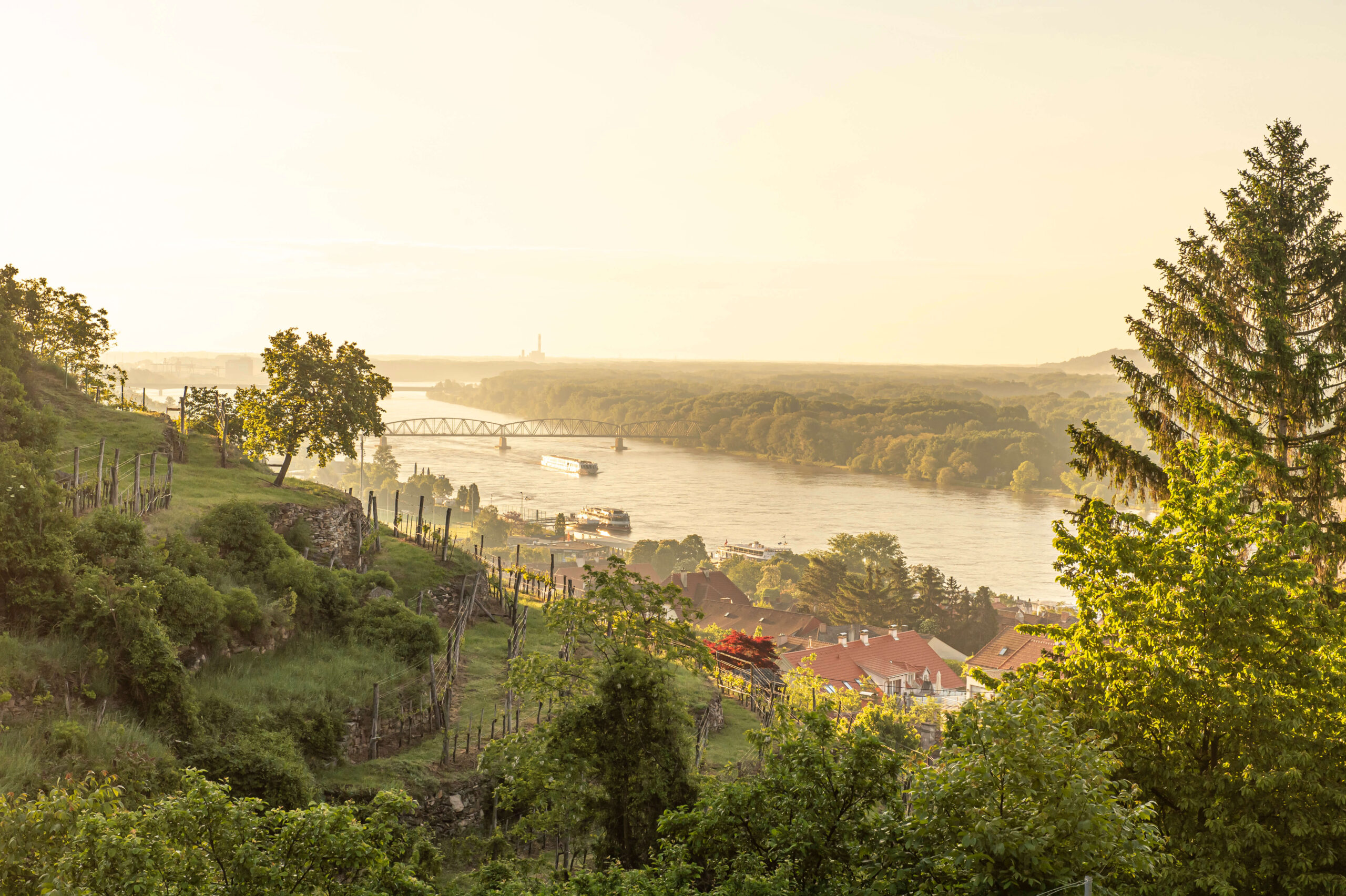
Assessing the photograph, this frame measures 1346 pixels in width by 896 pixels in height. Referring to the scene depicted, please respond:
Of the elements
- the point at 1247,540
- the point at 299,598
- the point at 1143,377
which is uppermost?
the point at 1143,377

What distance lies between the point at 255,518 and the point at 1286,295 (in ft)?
75.8

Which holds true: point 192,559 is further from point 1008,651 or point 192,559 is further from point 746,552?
point 746,552

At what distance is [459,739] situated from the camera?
19.5 metres

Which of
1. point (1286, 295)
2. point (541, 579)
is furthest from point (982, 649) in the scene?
point (1286, 295)

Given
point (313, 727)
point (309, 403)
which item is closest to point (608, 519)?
point (309, 403)

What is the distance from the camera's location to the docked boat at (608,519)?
107m

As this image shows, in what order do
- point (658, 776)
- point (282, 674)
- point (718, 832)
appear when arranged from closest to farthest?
point (718, 832)
point (658, 776)
point (282, 674)

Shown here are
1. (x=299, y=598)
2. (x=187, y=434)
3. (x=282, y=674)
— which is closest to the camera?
(x=282, y=674)

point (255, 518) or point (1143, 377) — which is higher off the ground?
point (1143, 377)

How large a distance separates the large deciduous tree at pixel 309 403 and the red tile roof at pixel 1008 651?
40.7 metres

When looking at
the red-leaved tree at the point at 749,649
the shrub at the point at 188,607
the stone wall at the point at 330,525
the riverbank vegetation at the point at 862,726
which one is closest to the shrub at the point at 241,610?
the riverbank vegetation at the point at 862,726

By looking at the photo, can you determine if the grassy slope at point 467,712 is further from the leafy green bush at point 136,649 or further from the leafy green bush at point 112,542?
the leafy green bush at point 112,542

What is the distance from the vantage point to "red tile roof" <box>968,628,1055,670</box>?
5288 cm

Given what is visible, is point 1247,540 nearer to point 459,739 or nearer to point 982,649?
point 459,739
